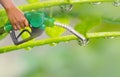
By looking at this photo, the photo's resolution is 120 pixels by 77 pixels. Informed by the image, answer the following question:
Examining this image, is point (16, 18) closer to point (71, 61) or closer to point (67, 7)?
point (67, 7)

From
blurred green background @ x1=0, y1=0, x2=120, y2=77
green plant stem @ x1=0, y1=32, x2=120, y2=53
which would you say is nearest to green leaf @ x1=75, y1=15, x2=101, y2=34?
green plant stem @ x1=0, y1=32, x2=120, y2=53

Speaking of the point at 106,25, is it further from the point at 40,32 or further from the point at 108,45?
the point at 40,32

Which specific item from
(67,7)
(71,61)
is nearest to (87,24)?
(67,7)

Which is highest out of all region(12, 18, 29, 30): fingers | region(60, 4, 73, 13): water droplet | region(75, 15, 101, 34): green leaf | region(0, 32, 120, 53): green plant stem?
region(12, 18, 29, 30): fingers

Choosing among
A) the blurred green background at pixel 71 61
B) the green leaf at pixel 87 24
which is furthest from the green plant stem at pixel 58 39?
the blurred green background at pixel 71 61

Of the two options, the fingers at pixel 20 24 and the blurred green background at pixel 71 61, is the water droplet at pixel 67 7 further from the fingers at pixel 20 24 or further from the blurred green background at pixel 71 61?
the blurred green background at pixel 71 61

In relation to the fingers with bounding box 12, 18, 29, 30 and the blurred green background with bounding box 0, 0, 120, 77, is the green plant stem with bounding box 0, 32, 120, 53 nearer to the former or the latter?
the fingers with bounding box 12, 18, 29, 30
